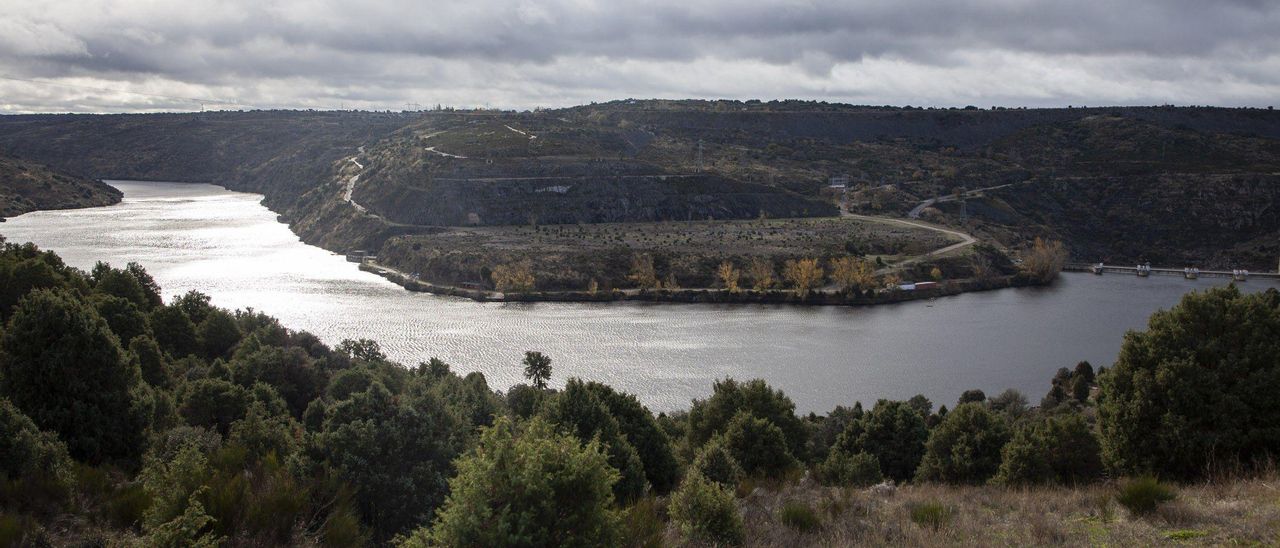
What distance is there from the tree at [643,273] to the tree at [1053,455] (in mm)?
41123

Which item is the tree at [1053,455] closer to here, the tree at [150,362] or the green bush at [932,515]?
the green bush at [932,515]

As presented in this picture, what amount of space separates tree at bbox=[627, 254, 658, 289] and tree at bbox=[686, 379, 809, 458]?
1425 inches

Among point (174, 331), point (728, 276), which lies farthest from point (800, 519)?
point (728, 276)

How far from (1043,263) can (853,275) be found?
52.5ft

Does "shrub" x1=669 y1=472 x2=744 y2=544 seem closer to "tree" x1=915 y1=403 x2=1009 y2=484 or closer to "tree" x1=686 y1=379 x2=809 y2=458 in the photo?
"tree" x1=915 y1=403 x2=1009 y2=484

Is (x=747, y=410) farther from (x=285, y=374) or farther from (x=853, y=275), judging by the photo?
(x=853, y=275)

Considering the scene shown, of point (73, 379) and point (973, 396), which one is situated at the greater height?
→ point (73, 379)

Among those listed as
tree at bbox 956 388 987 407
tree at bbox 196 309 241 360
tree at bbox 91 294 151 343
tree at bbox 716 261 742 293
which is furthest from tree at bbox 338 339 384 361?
tree at bbox 716 261 742 293

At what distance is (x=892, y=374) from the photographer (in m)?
37.7

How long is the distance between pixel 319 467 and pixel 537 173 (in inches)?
2607

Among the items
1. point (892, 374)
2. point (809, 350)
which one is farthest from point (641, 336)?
point (892, 374)

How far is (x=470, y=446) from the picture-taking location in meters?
12.5

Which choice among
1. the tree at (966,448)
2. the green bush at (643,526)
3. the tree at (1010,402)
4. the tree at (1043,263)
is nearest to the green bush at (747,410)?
the tree at (966,448)

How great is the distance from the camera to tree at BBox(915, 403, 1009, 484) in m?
16.5
